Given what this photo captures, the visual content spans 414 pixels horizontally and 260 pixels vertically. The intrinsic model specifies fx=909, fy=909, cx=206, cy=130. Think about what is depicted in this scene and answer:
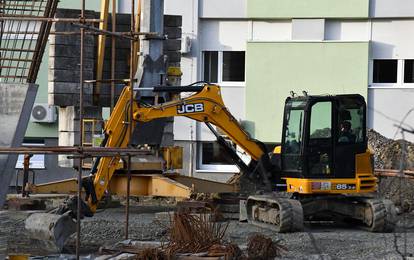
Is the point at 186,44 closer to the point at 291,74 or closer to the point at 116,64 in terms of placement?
the point at 291,74

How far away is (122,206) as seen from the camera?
67.4 ft

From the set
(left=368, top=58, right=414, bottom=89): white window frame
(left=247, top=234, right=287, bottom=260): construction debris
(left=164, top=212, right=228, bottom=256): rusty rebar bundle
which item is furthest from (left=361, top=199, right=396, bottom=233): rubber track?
(left=368, top=58, right=414, bottom=89): white window frame

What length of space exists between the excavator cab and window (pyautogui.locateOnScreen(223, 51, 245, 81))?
9.38 metres

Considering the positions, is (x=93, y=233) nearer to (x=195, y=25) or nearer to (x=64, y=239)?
(x=64, y=239)

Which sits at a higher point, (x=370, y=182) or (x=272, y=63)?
(x=272, y=63)

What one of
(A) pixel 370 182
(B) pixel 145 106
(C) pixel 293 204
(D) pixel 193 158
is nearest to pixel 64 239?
(B) pixel 145 106

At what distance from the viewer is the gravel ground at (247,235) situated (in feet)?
42.4

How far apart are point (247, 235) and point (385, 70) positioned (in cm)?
1114

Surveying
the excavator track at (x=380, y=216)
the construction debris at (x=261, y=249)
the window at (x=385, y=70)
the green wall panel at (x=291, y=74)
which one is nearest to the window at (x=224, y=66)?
the green wall panel at (x=291, y=74)

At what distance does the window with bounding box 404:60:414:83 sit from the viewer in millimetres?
24484

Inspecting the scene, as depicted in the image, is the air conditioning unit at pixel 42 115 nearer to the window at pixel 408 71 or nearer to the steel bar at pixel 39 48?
the window at pixel 408 71

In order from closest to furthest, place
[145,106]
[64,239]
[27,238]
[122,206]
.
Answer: [64,239] → [27,238] → [145,106] → [122,206]

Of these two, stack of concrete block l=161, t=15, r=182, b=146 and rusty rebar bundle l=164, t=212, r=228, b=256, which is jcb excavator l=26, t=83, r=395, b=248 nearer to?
stack of concrete block l=161, t=15, r=182, b=146

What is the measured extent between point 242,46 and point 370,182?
9650 millimetres
